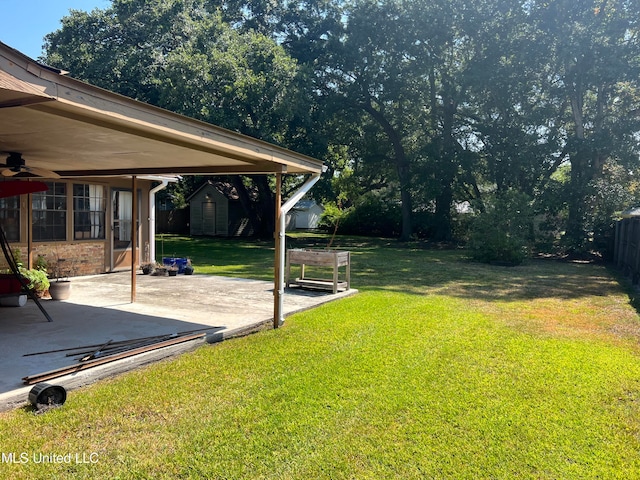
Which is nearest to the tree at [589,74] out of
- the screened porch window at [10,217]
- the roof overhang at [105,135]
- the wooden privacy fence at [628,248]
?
the wooden privacy fence at [628,248]

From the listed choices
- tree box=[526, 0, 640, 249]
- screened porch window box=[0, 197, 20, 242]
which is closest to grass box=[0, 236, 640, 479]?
screened porch window box=[0, 197, 20, 242]

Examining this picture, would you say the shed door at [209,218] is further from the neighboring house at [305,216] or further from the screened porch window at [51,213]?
the screened porch window at [51,213]

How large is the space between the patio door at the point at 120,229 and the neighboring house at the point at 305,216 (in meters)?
25.6

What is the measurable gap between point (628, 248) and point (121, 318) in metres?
12.4

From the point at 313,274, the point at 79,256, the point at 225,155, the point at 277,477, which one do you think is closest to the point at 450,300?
the point at 313,274

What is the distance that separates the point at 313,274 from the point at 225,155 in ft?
21.0

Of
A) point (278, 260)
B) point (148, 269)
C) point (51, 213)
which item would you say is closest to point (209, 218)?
point (148, 269)

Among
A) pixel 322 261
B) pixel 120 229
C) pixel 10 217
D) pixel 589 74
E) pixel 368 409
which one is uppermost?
pixel 589 74

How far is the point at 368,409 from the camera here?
3568mm

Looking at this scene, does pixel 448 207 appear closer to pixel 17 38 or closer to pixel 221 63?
pixel 221 63

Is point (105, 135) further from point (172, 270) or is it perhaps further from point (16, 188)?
point (172, 270)

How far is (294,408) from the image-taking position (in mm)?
3551

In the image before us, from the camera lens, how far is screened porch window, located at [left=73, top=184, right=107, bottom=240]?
31.9ft

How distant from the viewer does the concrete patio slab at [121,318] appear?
414 centimetres
